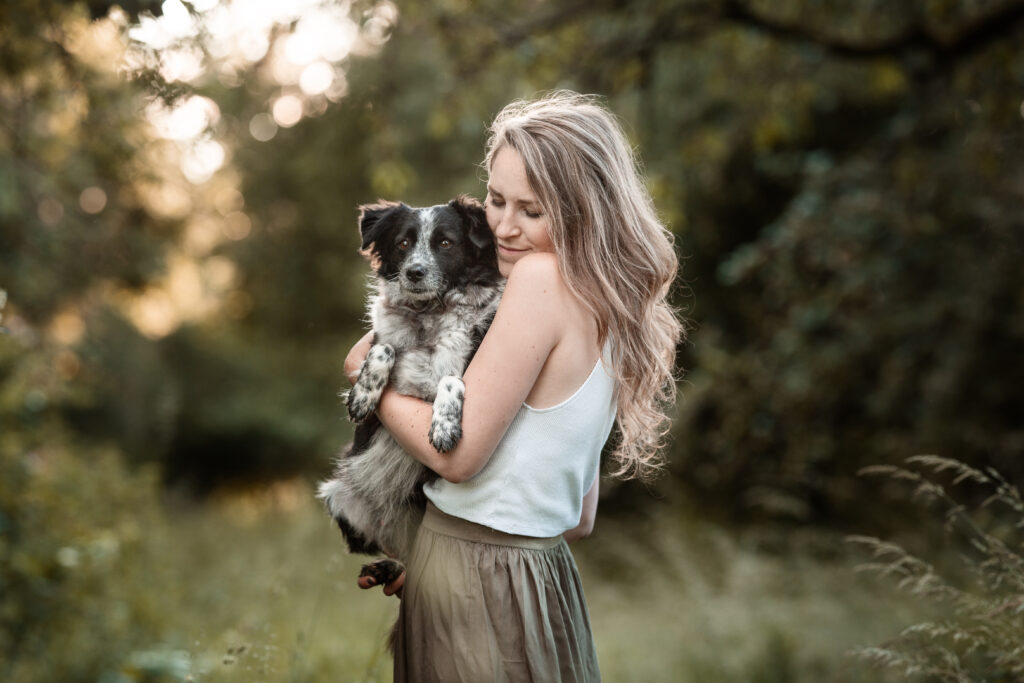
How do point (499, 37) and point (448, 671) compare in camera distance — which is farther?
point (499, 37)

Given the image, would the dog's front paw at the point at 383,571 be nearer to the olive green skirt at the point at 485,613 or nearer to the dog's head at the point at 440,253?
the olive green skirt at the point at 485,613

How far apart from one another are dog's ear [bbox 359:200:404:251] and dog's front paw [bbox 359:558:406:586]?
86 centimetres

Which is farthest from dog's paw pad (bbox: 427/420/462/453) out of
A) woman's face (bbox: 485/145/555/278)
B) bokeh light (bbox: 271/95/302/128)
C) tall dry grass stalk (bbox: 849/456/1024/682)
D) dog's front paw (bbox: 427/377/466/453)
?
bokeh light (bbox: 271/95/302/128)

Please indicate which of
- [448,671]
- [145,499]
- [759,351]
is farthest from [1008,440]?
[145,499]

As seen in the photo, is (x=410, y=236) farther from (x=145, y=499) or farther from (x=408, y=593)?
(x=145, y=499)

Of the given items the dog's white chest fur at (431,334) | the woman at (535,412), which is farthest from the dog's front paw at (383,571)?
the dog's white chest fur at (431,334)

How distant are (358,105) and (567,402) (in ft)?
12.3

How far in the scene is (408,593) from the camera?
6.71 feet

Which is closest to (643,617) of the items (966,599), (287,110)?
(966,599)

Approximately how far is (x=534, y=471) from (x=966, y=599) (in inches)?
58.2

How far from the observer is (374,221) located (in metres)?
2.52

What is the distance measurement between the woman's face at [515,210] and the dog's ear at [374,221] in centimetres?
46

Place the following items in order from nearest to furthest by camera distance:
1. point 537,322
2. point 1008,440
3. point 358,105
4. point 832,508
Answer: point 537,322 → point 358,105 → point 1008,440 → point 832,508

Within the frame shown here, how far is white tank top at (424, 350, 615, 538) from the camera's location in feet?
6.40
